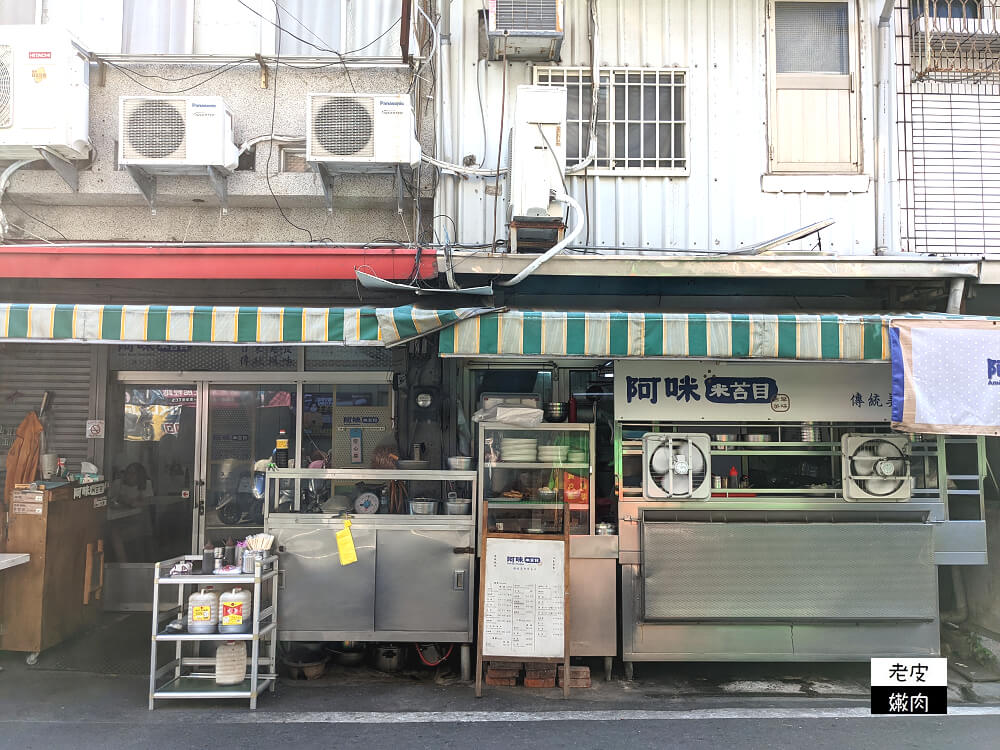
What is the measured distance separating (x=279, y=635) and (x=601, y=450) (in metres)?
Answer: 3.58

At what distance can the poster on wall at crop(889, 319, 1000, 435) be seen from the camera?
5.86 meters

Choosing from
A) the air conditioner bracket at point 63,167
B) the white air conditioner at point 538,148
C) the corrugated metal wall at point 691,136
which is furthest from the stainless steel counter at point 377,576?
Result: the air conditioner bracket at point 63,167

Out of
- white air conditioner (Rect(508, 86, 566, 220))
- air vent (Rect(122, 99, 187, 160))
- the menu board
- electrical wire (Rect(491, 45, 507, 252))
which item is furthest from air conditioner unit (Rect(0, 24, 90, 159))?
the menu board

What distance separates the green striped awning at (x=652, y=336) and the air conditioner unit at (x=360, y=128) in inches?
87.2

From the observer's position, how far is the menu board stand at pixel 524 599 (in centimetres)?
621

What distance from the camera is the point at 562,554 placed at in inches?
251

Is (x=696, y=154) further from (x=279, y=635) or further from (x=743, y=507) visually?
(x=279, y=635)

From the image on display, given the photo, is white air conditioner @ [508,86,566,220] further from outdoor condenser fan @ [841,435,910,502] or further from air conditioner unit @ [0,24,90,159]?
air conditioner unit @ [0,24,90,159]

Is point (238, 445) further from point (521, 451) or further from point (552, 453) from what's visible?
point (552, 453)

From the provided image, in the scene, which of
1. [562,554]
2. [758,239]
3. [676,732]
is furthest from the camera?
[758,239]

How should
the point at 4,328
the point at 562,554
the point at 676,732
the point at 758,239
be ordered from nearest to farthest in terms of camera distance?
1. the point at 676,732
2. the point at 4,328
3. the point at 562,554
4. the point at 758,239

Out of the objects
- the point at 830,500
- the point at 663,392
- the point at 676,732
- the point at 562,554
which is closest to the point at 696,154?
the point at 663,392

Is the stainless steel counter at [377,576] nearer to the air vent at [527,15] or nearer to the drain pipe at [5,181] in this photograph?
the drain pipe at [5,181]

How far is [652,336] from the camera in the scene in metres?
5.90
